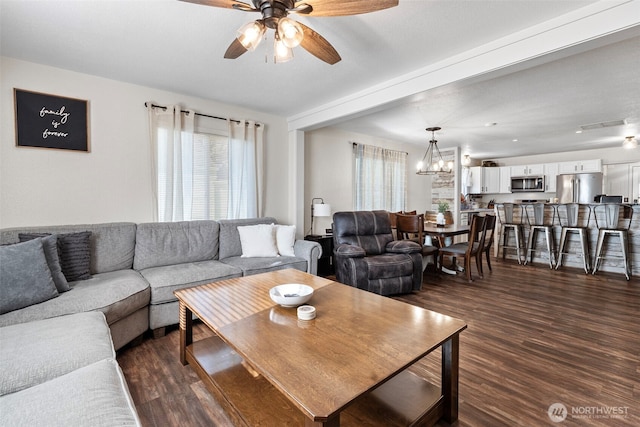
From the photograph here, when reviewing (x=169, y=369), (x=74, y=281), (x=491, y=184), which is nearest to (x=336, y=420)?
(x=169, y=369)

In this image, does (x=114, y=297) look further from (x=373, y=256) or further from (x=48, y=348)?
(x=373, y=256)

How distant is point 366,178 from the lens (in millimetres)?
5742

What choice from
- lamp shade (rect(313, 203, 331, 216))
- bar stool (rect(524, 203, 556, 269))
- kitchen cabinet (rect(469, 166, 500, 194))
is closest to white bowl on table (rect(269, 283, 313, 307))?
lamp shade (rect(313, 203, 331, 216))

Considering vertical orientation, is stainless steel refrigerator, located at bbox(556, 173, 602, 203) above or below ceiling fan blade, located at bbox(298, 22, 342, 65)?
below

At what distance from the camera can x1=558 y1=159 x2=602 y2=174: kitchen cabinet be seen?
6.73 metres

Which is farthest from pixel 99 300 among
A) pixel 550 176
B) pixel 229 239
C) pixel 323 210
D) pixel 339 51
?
pixel 550 176

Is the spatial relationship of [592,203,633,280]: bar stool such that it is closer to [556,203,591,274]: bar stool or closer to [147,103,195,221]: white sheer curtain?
[556,203,591,274]: bar stool

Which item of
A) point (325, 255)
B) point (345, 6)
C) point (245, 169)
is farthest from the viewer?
point (325, 255)

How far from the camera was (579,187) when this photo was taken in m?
6.78

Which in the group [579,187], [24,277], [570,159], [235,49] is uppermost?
[570,159]

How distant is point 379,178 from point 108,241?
4.69 metres

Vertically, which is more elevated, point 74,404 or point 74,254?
point 74,254

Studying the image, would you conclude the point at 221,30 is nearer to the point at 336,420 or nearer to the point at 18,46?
the point at 18,46

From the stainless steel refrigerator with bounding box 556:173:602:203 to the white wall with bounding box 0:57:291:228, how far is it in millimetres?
8143
